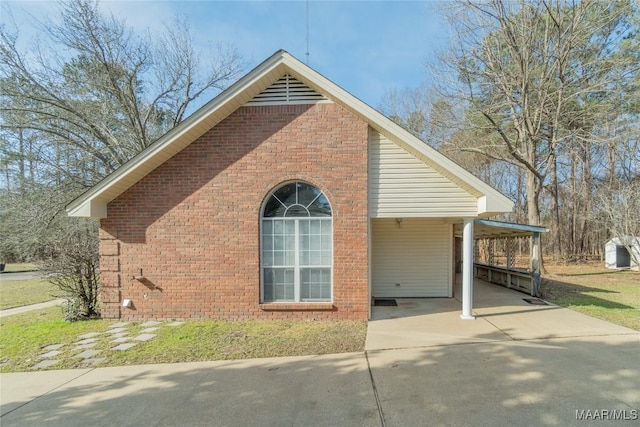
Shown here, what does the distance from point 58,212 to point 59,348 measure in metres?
8.22

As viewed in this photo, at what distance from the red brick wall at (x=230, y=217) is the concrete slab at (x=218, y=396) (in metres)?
2.51

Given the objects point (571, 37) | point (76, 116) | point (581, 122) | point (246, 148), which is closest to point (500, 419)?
point (246, 148)

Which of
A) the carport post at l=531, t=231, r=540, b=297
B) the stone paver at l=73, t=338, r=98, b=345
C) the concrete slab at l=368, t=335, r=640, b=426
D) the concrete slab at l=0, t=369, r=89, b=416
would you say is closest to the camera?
the concrete slab at l=368, t=335, r=640, b=426

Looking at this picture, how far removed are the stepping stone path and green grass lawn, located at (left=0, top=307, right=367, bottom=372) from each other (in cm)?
7

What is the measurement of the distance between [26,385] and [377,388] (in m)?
4.90

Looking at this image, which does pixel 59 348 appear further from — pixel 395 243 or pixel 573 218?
pixel 573 218

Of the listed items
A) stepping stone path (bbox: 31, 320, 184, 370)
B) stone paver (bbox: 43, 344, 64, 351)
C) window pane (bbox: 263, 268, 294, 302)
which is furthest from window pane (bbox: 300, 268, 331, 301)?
stone paver (bbox: 43, 344, 64, 351)

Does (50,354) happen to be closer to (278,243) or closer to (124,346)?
(124,346)

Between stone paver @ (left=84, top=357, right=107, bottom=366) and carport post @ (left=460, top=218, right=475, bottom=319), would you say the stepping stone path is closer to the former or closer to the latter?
stone paver @ (left=84, top=357, right=107, bottom=366)

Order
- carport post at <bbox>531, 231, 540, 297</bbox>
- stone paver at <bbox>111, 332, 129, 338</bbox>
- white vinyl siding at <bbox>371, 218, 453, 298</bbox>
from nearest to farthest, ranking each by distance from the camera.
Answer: stone paver at <bbox>111, 332, 129, 338</bbox> → carport post at <bbox>531, 231, 540, 297</bbox> → white vinyl siding at <bbox>371, 218, 453, 298</bbox>

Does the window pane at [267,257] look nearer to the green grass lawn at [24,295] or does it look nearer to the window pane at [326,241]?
the window pane at [326,241]

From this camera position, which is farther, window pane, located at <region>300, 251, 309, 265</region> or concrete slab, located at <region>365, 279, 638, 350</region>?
window pane, located at <region>300, 251, 309, 265</region>

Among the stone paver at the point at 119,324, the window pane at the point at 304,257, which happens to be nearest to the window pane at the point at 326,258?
the window pane at the point at 304,257

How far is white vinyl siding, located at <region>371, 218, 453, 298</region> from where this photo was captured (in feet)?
34.3
